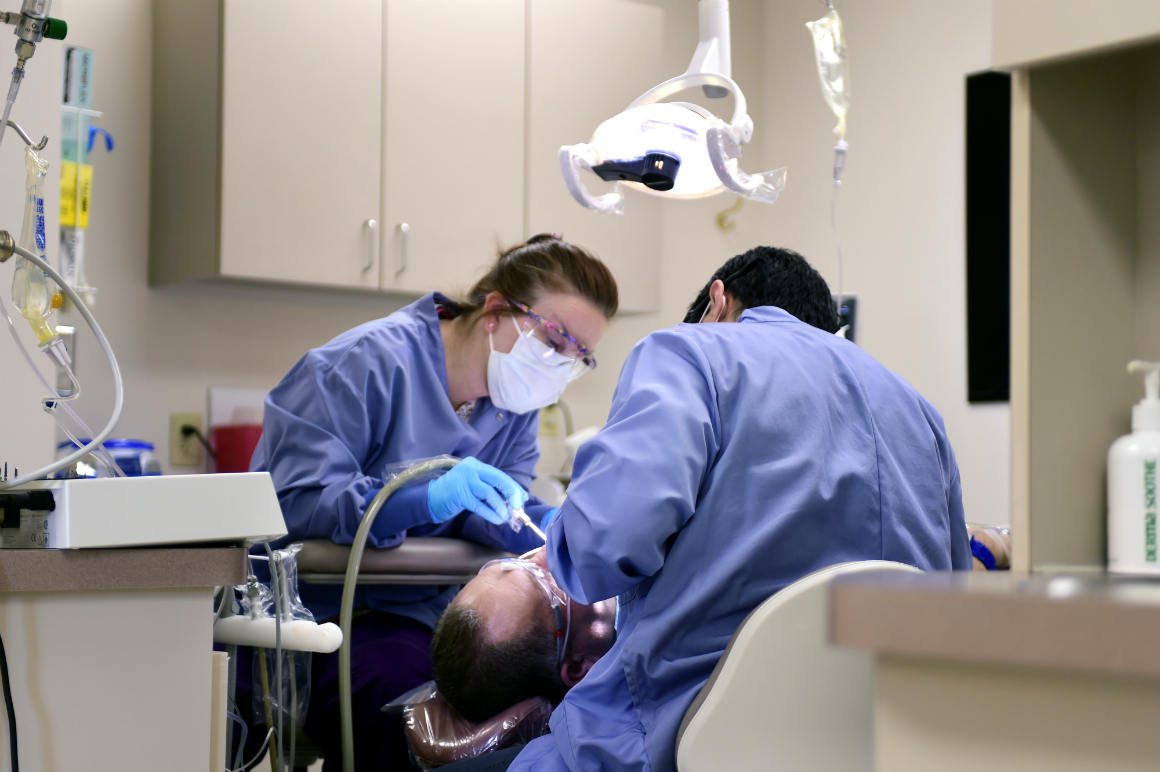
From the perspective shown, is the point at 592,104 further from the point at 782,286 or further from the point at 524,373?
the point at 782,286

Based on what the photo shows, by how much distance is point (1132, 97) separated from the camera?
1.01 m

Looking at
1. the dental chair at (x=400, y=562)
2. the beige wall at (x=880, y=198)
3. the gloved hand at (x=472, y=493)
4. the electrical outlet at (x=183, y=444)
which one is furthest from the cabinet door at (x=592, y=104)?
the dental chair at (x=400, y=562)

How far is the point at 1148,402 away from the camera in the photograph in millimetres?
922

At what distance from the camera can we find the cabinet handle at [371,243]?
2.74m

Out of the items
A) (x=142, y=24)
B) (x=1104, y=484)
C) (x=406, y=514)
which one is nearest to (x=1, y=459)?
(x=406, y=514)

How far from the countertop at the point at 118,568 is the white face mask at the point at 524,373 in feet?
3.66

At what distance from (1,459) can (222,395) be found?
1044 mm

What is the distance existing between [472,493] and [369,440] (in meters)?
0.29

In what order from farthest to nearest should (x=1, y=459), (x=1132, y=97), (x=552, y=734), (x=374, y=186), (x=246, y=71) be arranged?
(x=374, y=186) < (x=246, y=71) < (x=1, y=459) < (x=552, y=734) < (x=1132, y=97)

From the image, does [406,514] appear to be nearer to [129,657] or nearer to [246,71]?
[129,657]

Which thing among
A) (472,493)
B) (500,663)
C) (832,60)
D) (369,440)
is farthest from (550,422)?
(500,663)

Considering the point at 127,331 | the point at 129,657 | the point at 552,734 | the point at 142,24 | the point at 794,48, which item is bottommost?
the point at 552,734

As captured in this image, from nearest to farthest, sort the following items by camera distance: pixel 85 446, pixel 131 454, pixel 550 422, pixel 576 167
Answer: pixel 85 446 < pixel 576 167 < pixel 131 454 < pixel 550 422

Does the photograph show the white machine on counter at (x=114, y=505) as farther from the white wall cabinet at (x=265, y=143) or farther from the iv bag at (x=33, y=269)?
the white wall cabinet at (x=265, y=143)
